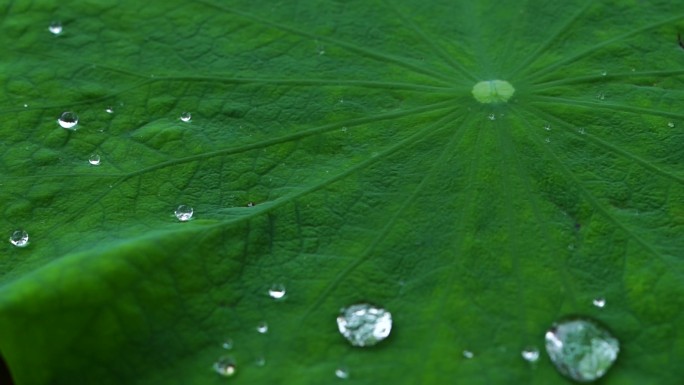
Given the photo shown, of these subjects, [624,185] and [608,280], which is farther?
[624,185]

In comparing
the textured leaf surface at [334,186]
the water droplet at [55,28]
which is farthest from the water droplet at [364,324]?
the water droplet at [55,28]

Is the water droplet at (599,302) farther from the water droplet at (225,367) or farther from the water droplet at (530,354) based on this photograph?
the water droplet at (225,367)

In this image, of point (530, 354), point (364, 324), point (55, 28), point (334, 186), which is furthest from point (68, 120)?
point (530, 354)

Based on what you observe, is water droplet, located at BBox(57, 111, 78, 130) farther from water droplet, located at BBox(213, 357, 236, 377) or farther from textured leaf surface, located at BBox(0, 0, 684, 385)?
water droplet, located at BBox(213, 357, 236, 377)

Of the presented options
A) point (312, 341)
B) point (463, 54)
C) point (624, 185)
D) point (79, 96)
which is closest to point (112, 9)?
point (79, 96)

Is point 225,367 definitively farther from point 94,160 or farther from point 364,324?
point 94,160

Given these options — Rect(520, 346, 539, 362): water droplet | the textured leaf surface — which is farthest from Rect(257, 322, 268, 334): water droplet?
Rect(520, 346, 539, 362): water droplet

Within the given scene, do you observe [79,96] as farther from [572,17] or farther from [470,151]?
[572,17]
